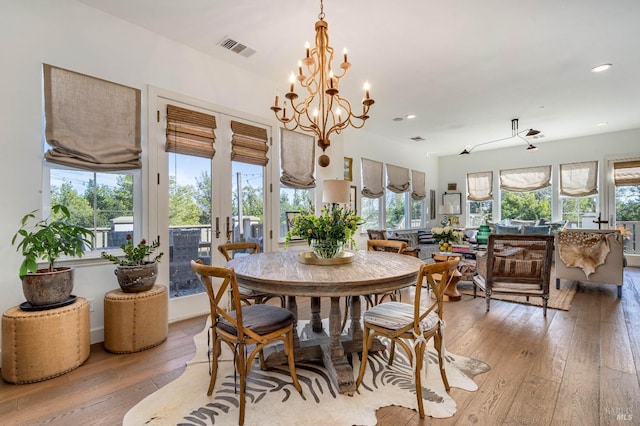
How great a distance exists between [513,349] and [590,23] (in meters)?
3.01

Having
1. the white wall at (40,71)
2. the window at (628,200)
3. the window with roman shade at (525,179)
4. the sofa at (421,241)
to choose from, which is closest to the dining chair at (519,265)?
the sofa at (421,241)

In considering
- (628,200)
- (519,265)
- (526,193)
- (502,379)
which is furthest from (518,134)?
(502,379)

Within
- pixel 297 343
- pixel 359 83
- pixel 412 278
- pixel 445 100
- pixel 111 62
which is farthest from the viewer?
pixel 445 100

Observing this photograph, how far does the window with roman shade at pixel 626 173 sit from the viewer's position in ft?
20.3

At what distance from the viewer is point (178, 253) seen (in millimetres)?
3207

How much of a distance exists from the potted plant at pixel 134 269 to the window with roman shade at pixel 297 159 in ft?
6.66

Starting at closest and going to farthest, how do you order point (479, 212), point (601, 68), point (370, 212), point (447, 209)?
point (601, 68)
point (370, 212)
point (447, 209)
point (479, 212)

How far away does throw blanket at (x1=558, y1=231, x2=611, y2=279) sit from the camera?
399 cm

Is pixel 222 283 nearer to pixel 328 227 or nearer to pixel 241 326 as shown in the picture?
pixel 241 326

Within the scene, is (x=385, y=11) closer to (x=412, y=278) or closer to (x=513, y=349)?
(x=412, y=278)

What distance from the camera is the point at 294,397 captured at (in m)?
1.84

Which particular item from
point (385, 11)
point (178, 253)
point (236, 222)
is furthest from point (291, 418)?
point (385, 11)

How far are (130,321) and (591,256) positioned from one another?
5422 mm

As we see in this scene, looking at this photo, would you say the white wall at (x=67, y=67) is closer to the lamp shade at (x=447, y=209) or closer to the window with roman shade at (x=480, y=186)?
the lamp shade at (x=447, y=209)
